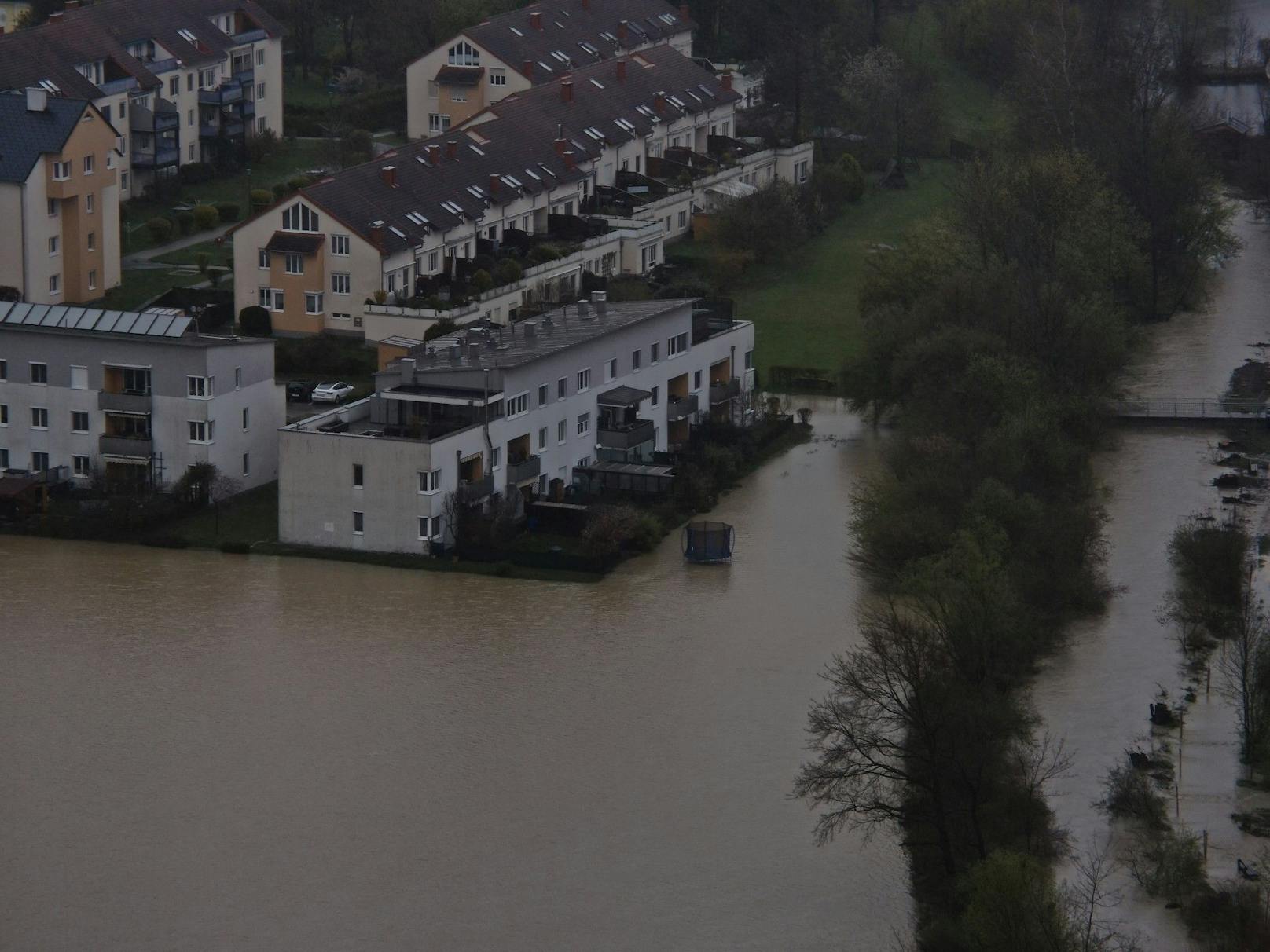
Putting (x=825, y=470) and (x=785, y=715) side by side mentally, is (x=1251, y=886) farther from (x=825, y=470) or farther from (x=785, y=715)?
(x=825, y=470)

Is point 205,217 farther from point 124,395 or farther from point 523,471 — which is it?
point 523,471

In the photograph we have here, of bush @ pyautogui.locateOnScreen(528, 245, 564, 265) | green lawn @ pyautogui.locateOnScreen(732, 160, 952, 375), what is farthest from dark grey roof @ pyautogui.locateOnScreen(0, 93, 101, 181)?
green lawn @ pyautogui.locateOnScreen(732, 160, 952, 375)

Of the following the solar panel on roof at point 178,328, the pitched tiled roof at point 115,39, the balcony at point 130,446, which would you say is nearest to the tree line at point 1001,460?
the solar panel on roof at point 178,328

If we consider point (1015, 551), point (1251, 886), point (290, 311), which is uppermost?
point (290, 311)

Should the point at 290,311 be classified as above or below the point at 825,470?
above

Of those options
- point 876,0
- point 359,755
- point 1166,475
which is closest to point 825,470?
point 1166,475

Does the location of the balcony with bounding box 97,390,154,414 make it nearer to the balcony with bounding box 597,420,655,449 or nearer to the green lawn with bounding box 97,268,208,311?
the balcony with bounding box 597,420,655,449

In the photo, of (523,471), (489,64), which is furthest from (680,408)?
(489,64)

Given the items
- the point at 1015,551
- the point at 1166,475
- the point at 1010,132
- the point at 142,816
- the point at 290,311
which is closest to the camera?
the point at 142,816
